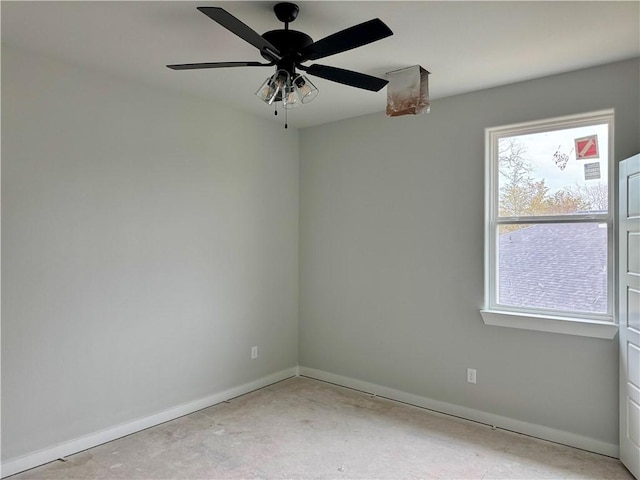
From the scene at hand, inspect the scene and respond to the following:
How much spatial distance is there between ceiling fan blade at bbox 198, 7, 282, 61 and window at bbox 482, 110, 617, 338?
2.08 meters

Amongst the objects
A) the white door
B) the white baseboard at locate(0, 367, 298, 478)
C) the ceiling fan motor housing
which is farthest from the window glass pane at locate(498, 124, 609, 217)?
the white baseboard at locate(0, 367, 298, 478)

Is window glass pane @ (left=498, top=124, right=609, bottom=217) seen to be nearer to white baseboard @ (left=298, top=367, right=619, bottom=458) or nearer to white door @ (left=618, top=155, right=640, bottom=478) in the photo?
white door @ (left=618, top=155, right=640, bottom=478)

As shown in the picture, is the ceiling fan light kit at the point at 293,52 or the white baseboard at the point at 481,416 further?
the white baseboard at the point at 481,416

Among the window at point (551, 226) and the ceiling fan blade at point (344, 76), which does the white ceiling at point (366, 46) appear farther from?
the window at point (551, 226)

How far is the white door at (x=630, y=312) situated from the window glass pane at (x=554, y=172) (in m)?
0.27

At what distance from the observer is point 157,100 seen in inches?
131

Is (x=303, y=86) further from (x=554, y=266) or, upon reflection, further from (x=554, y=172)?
(x=554, y=266)

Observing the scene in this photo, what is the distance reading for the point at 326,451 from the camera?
9.47ft

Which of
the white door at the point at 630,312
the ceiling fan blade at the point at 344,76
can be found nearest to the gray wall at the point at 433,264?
the white door at the point at 630,312

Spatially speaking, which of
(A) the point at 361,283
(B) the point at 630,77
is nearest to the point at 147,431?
(A) the point at 361,283

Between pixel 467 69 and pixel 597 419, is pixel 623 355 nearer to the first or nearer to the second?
pixel 597 419

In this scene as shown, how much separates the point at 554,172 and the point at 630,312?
42.9 inches

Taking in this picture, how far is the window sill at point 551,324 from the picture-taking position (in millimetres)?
2832

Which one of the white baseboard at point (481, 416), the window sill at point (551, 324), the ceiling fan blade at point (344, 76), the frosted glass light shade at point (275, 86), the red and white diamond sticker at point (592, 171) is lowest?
the white baseboard at point (481, 416)
